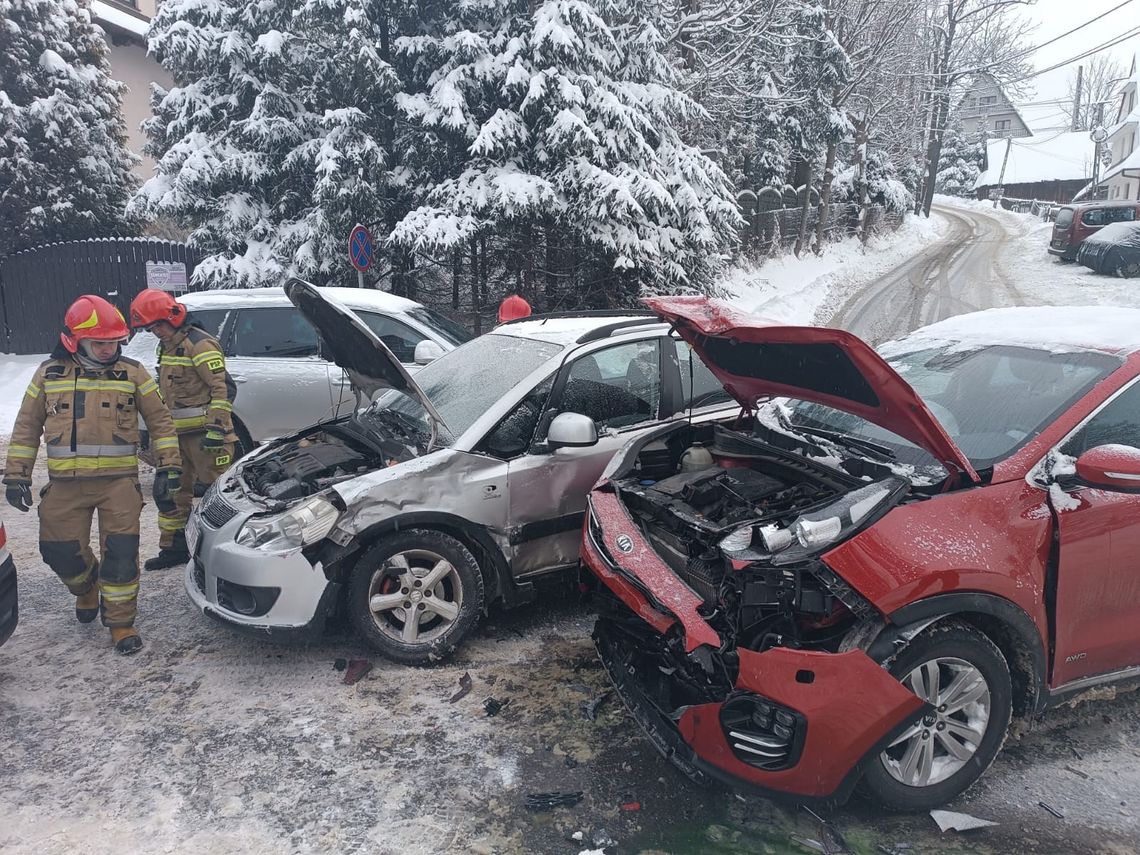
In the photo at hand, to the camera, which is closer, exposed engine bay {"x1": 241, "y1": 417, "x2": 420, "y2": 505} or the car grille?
the car grille

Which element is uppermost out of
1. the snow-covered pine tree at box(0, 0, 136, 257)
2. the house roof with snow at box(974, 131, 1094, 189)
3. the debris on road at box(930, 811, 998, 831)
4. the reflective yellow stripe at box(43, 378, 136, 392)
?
the house roof with snow at box(974, 131, 1094, 189)

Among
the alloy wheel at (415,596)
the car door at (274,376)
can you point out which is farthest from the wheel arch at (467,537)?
the car door at (274,376)

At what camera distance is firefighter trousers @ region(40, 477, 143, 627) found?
424 centimetres

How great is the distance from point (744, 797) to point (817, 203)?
28.2m

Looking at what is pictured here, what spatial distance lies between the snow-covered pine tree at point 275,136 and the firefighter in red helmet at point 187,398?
6.37 m

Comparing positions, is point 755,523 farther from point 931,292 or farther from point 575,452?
point 931,292

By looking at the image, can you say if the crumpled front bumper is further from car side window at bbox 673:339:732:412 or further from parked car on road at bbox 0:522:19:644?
parked car on road at bbox 0:522:19:644

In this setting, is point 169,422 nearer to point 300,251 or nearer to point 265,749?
point 265,749

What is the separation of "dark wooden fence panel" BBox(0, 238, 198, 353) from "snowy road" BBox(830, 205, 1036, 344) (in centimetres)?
1273

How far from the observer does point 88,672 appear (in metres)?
4.03

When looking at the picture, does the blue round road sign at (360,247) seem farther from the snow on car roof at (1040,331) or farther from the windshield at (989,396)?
the windshield at (989,396)

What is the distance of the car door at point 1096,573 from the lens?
2.99 metres

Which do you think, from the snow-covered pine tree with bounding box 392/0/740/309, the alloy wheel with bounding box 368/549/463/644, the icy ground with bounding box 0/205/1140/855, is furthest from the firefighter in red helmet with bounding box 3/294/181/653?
the snow-covered pine tree with bounding box 392/0/740/309

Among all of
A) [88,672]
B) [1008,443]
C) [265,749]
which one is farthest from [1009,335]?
[88,672]
